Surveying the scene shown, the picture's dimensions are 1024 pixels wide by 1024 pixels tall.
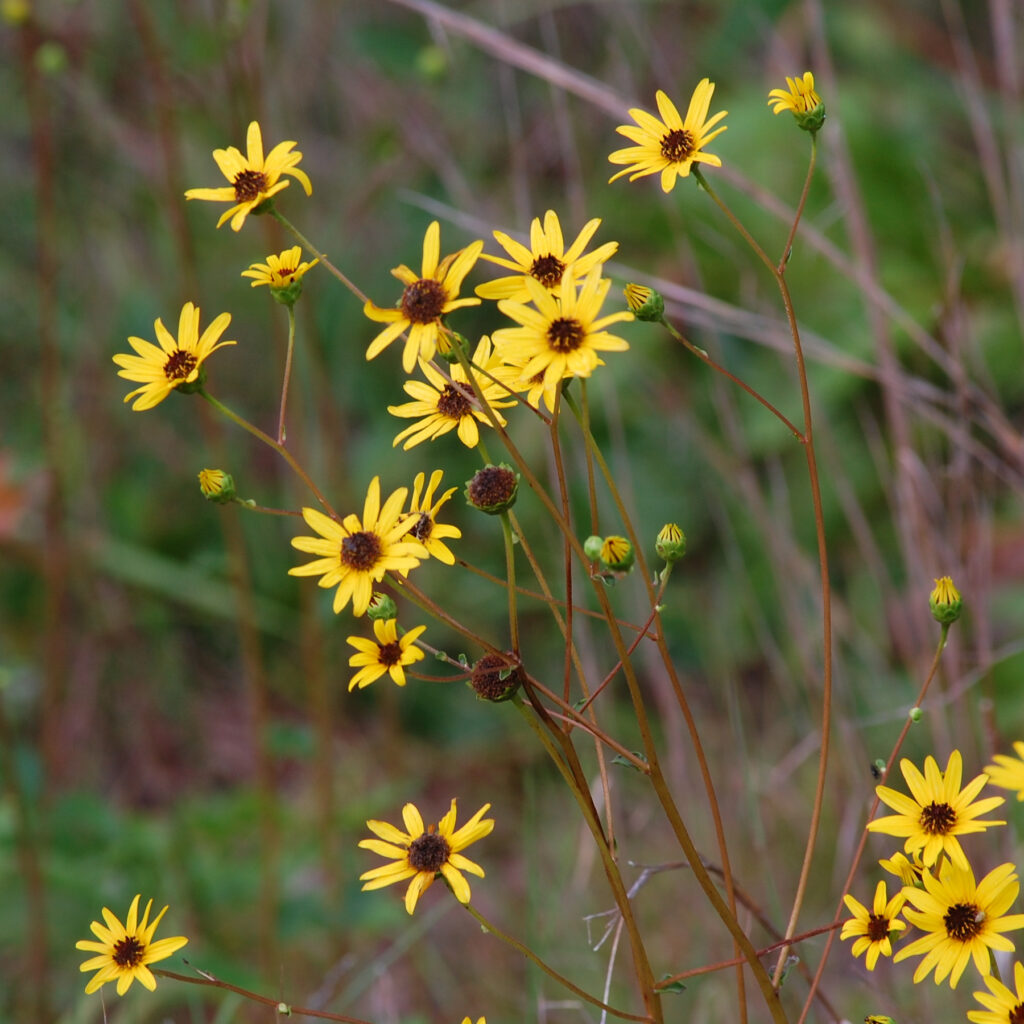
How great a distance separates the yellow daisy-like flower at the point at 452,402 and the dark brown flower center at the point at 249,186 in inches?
5.7

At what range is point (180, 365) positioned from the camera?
689mm

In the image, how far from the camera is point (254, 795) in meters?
1.69

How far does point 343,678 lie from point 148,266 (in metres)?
1.24

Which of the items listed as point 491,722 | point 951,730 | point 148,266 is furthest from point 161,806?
point 951,730

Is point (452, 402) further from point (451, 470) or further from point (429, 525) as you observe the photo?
point (451, 470)

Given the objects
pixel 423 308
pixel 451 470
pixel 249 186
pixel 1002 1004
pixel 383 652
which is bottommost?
pixel 1002 1004

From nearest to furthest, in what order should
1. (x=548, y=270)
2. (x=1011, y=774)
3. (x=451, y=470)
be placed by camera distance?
1. (x=1011, y=774)
2. (x=548, y=270)
3. (x=451, y=470)

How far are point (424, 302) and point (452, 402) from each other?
0.10m

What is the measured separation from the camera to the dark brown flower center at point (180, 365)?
0.68m

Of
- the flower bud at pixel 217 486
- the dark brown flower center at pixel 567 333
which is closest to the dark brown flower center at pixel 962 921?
the dark brown flower center at pixel 567 333

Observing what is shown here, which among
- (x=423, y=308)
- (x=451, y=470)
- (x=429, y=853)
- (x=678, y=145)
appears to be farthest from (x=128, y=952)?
(x=451, y=470)

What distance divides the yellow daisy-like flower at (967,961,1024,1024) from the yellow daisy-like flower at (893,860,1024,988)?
1 cm

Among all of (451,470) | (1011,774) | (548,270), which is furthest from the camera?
(451,470)

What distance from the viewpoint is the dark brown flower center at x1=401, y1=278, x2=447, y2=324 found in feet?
2.00
